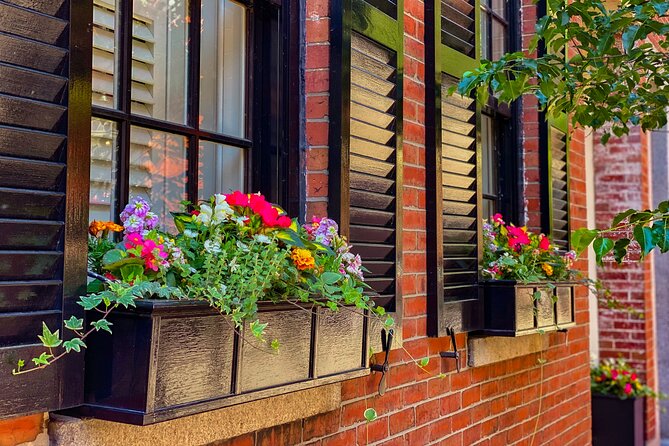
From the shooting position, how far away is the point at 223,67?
8.52 feet

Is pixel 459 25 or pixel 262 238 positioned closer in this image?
pixel 262 238

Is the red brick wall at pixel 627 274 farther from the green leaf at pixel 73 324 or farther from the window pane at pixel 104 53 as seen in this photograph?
the green leaf at pixel 73 324

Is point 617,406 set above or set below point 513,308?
below

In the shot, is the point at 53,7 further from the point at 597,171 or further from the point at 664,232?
the point at 597,171

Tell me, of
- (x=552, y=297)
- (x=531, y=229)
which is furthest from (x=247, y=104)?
(x=531, y=229)

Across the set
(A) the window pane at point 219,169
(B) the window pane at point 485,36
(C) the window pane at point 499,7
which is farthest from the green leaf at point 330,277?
(C) the window pane at point 499,7

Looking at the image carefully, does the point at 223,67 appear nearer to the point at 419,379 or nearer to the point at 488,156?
the point at 419,379

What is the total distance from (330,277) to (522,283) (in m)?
1.81

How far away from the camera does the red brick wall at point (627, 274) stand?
23.7ft

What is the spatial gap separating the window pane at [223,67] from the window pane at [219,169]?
2.4 inches

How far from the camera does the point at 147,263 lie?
5.82ft

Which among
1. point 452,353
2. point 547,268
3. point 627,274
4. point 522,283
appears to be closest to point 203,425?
point 452,353

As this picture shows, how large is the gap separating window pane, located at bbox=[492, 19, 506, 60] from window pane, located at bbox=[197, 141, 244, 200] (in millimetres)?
2420

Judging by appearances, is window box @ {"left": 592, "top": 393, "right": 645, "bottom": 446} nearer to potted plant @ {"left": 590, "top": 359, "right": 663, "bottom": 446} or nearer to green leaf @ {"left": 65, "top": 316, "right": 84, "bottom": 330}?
potted plant @ {"left": 590, "top": 359, "right": 663, "bottom": 446}
